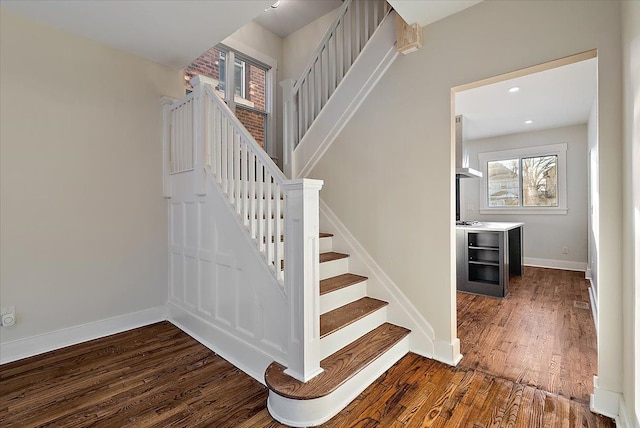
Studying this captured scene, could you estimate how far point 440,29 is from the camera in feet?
7.66

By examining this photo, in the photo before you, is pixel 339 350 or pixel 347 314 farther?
pixel 347 314

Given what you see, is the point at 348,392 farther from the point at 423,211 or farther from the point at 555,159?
the point at 555,159

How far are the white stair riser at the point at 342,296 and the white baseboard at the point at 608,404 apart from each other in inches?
62.0

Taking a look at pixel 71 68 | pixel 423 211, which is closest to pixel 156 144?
pixel 71 68

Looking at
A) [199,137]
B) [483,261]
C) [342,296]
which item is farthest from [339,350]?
[483,261]

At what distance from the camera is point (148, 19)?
2.49m

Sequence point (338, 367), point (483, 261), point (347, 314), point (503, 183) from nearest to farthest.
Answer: point (338, 367)
point (347, 314)
point (483, 261)
point (503, 183)

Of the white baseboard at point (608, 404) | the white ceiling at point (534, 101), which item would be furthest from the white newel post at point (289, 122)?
the white baseboard at point (608, 404)

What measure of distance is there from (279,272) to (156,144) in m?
2.21

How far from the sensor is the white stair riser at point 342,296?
239cm

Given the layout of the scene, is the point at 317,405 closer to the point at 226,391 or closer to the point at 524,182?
the point at 226,391

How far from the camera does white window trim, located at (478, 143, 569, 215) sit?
577cm

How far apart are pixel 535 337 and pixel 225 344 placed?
2.72 meters

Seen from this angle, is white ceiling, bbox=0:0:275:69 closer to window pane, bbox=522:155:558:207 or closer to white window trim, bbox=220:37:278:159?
white window trim, bbox=220:37:278:159
